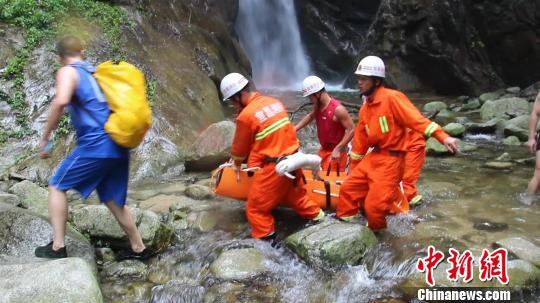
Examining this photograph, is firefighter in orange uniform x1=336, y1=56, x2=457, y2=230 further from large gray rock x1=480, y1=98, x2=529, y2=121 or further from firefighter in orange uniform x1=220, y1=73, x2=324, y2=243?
large gray rock x1=480, y1=98, x2=529, y2=121

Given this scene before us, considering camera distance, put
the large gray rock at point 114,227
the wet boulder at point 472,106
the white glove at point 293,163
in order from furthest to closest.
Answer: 1. the wet boulder at point 472,106
2. the large gray rock at point 114,227
3. the white glove at point 293,163

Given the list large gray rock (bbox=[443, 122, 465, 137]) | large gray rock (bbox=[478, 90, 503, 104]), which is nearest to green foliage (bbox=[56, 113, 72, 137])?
large gray rock (bbox=[443, 122, 465, 137])

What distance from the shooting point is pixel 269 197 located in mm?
4762

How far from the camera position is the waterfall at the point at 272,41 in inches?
912

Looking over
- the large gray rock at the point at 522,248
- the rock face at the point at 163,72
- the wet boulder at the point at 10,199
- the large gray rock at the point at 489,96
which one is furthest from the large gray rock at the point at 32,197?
the large gray rock at the point at 489,96

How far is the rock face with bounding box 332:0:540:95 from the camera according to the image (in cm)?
1409

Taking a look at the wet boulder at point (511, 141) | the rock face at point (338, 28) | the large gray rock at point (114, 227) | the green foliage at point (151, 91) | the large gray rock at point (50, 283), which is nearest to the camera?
the large gray rock at point (50, 283)

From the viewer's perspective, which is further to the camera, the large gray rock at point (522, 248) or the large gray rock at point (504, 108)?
the large gray rock at point (504, 108)

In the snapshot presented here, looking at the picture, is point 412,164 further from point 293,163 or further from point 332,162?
point 293,163

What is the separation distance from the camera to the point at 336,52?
2316 cm

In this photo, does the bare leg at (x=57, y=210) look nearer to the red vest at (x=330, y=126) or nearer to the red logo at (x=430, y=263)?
the red logo at (x=430, y=263)

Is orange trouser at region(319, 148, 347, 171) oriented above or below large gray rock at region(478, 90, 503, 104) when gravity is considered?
above

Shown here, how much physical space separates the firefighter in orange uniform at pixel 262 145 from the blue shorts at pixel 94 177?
1.20m

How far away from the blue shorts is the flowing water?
83 centimetres
